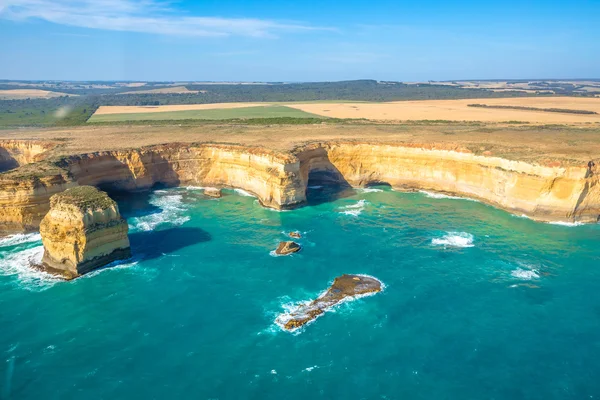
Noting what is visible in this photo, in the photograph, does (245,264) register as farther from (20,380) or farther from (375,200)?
(375,200)

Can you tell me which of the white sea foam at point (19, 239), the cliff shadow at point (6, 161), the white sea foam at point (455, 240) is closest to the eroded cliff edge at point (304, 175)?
the white sea foam at point (19, 239)

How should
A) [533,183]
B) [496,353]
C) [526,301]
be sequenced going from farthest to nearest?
A: [533,183] < [526,301] < [496,353]

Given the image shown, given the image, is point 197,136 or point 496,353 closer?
point 496,353

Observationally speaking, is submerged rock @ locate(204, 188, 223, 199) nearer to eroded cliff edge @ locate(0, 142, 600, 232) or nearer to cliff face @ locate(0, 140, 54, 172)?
eroded cliff edge @ locate(0, 142, 600, 232)

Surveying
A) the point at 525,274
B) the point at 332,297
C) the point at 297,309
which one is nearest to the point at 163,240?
the point at 297,309

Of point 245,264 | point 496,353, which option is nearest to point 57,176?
point 245,264

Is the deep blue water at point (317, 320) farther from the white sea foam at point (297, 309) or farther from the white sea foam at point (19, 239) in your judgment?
the white sea foam at point (297, 309)

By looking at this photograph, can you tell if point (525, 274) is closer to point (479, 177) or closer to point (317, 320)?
point (317, 320)
